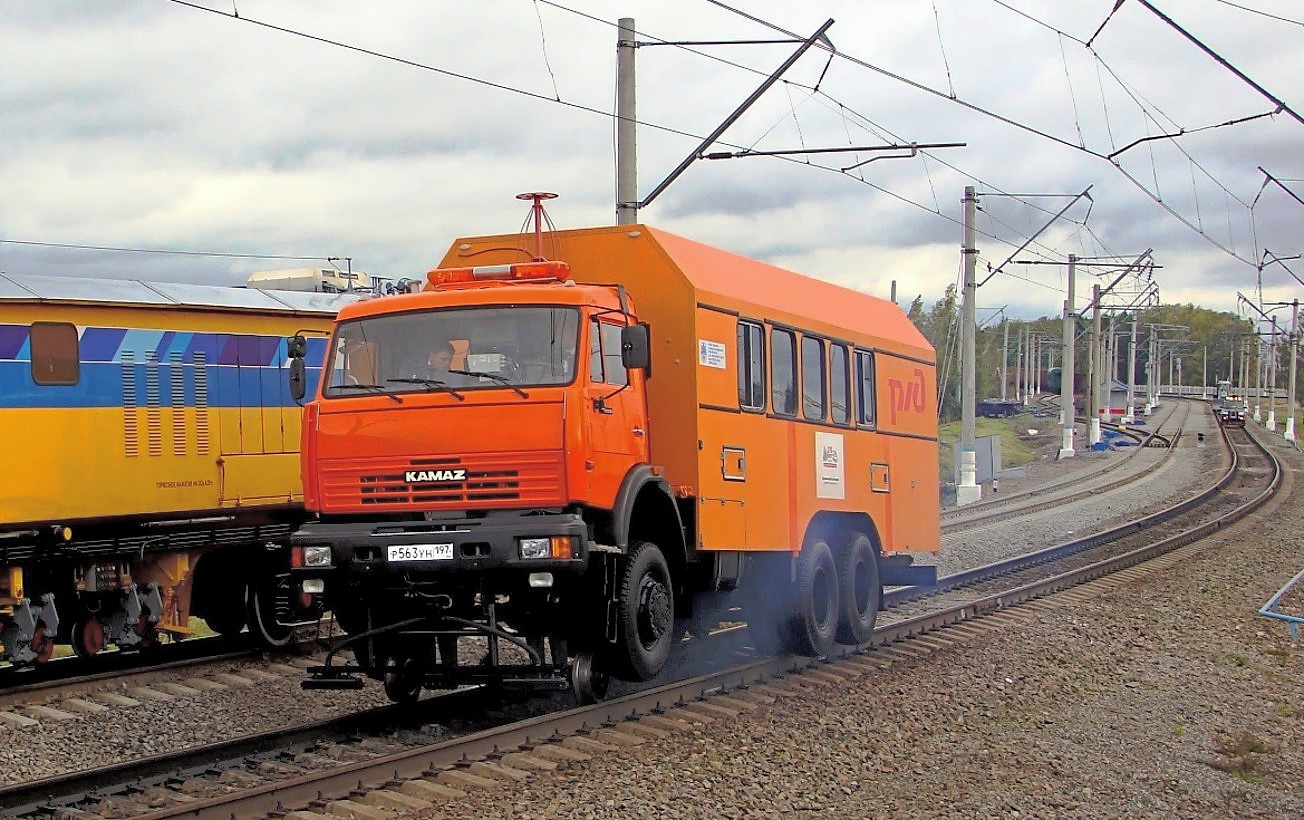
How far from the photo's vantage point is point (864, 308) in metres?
15.5

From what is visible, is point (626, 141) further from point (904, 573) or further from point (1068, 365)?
point (1068, 365)

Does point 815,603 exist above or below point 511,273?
below

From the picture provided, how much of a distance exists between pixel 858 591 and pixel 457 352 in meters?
6.02

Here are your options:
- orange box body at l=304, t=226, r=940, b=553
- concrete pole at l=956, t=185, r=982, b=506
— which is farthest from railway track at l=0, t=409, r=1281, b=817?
concrete pole at l=956, t=185, r=982, b=506

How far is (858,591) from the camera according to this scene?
14.5 m

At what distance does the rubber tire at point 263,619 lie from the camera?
14.7m

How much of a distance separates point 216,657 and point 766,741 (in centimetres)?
638

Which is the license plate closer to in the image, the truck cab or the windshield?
the truck cab

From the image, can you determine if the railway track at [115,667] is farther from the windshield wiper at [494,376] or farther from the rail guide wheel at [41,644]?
the windshield wiper at [494,376]

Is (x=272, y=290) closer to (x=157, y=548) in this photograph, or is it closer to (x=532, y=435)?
(x=157, y=548)

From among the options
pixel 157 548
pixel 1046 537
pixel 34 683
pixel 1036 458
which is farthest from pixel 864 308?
pixel 1036 458

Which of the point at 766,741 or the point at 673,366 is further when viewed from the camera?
the point at 673,366

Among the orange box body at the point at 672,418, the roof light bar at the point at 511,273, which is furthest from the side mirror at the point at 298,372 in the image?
the roof light bar at the point at 511,273

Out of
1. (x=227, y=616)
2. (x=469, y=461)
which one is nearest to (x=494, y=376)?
(x=469, y=461)
